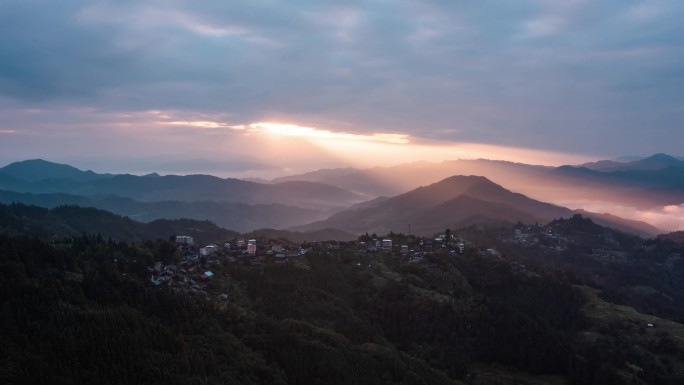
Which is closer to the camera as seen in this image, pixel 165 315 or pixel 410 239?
pixel 165 315

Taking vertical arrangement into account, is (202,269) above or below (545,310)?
above

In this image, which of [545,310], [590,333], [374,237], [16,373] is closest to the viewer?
[16,373]

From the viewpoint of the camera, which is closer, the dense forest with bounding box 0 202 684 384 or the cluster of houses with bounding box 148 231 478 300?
the dense forest with bounding box 0 202 684 384

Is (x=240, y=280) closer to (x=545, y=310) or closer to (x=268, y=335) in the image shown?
(x=268, y=335)

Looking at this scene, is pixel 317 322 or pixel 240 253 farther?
pixel 240 253

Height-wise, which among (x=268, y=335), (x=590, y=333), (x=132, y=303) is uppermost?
(x=132, y=303)

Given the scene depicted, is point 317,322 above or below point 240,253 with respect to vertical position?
below

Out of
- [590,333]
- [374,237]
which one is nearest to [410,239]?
[374,237]

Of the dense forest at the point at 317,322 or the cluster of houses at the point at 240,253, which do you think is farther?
the cluster of houses at the point at 240,253
